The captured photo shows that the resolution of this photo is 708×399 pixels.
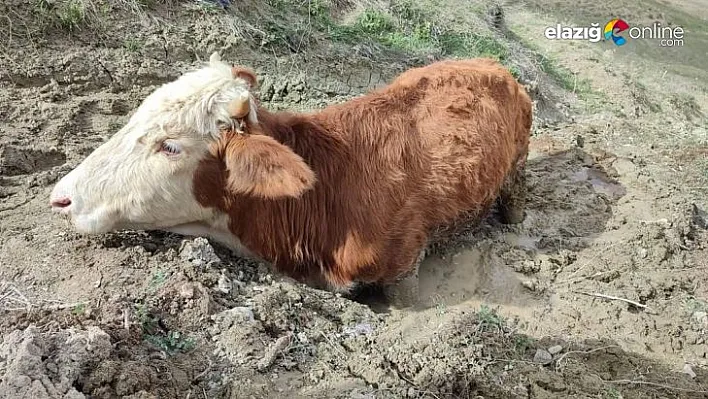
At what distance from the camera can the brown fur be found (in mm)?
4891

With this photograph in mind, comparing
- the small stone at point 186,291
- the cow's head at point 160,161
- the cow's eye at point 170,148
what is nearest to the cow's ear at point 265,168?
the cow's head at point 160,161

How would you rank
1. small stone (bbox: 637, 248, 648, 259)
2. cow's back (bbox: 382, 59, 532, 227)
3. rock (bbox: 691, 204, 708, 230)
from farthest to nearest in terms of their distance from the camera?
1. rock (bbox: 691, 204, 708, 230)
2. small stone (bbox: 637, 248, 648, 259)
3. cow's back (bbox: 382, 59, 532, 227)

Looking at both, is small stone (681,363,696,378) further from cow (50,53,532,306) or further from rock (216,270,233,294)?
rock (216,270,233,294)

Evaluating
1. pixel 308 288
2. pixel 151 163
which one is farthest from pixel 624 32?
pixel 151 163

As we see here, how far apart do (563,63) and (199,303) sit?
1029 cm

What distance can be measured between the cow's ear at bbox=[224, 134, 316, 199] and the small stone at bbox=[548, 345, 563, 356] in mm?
1995

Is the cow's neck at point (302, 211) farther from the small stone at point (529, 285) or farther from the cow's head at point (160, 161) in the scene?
the small stone at point (529, 285)

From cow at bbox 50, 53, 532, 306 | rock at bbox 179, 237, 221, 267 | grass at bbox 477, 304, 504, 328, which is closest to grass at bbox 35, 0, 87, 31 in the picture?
cow at bbox 50, 53, 532, 306

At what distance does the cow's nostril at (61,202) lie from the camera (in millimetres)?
4438

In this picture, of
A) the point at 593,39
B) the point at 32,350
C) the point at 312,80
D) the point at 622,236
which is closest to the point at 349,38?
the point at 312,80

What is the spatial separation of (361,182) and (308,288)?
93 cm

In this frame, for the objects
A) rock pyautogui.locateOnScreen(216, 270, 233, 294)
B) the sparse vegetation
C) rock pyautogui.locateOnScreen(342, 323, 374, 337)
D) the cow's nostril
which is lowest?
rock pyautogui.locateOnScreen(342, 323, 374, 337)

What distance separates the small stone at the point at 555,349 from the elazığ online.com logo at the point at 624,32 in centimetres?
1191

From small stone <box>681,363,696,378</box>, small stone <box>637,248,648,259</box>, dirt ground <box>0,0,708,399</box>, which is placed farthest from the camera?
small stone <box>637,248,648,259</box>
